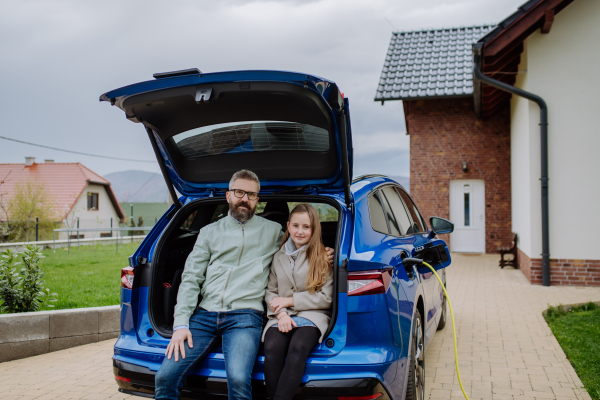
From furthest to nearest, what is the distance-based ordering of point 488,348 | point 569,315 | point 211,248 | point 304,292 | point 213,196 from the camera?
point 569,315
point 488,348
point 213,196
point 211,248
point 304,292

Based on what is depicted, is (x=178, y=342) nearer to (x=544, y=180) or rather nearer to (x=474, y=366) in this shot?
(x=474, y=366)

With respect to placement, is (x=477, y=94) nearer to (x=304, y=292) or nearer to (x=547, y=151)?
(x=547, y=151)

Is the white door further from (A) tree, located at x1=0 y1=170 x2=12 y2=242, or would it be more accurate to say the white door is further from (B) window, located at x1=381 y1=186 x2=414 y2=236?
(A) tree, located at x1=0 y1=170 x2=12 y2=242

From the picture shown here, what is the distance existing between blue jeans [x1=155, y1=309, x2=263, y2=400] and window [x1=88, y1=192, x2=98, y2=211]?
33158mm

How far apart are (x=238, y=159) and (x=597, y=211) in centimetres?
735

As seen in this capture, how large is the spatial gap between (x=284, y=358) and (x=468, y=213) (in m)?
12.9

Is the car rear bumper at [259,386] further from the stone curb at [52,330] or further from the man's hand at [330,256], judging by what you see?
the stone curb at [52,330]

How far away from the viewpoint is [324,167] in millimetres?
3119

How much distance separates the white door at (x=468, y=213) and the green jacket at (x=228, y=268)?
40.1ft

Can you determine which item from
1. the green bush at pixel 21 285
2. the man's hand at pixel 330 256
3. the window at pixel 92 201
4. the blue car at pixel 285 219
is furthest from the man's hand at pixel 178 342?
the window at pixel 92 201

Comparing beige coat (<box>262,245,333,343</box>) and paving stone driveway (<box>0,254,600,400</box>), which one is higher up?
beige coat (<box>262,245,333,343</box>)

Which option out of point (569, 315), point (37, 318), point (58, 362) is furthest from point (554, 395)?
point (37, 318)

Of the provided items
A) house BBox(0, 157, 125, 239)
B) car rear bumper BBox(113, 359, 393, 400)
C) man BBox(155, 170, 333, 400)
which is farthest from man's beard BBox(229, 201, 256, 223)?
house BBox(0, 157, 125, 239)

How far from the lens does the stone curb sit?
4805 millimetres
